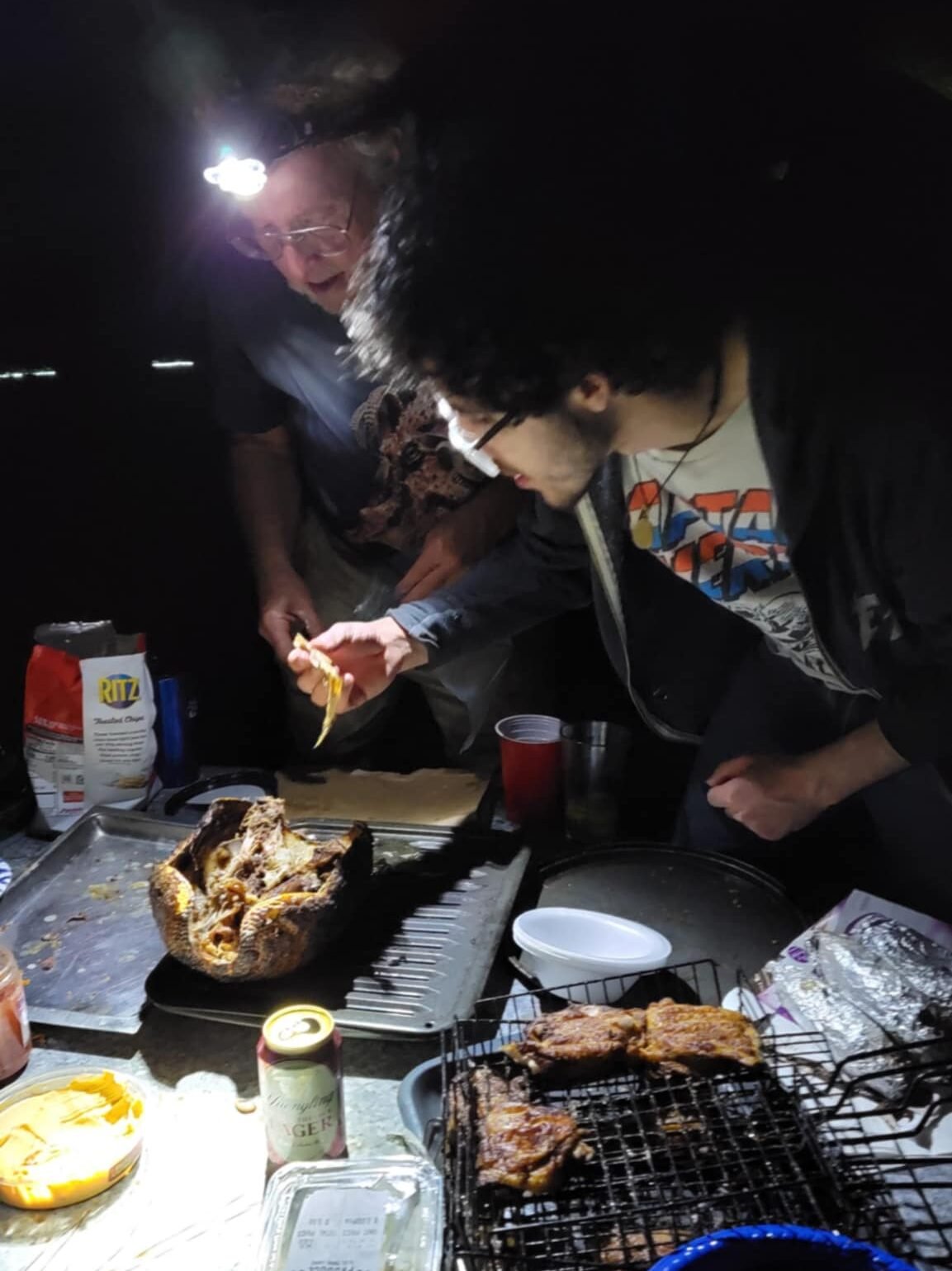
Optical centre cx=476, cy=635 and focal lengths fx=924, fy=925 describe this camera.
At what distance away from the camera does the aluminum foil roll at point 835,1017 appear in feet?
3.34

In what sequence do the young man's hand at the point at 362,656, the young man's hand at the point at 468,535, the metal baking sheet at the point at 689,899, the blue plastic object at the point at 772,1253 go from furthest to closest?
the young man's hand at the point at 468,535 < the young man's hand at the point at 362,656 < the metal baking sheet at the point at 689,899 < the blue plastic object at the point at 772,1253

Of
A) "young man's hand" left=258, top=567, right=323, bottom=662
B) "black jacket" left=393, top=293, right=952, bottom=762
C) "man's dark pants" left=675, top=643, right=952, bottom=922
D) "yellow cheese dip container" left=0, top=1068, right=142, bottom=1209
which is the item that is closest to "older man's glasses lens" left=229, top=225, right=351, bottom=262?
"black jacket" left=393, top=293, right=952, bottom=762

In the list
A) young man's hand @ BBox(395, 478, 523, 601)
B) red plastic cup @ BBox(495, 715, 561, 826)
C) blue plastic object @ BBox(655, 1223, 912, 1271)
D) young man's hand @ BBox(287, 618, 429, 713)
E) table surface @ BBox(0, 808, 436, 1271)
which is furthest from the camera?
young man's hand @ BBox(395, 478, 523, 601)

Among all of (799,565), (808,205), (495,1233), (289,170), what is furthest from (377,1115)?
(289,170)

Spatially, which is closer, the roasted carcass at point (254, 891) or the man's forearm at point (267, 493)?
the roasted carcass at point (254, 891)

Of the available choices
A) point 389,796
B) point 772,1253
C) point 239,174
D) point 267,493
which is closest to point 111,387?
point 267,493

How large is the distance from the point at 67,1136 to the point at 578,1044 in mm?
588

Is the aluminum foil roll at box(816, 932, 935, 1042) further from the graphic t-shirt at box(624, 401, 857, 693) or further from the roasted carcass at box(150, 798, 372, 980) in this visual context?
the roasted carcass at box(150, 798, 372, 980)

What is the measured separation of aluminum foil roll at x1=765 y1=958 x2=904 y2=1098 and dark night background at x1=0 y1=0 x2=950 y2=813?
3.85ft

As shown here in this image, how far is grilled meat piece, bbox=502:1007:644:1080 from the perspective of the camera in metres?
1.02

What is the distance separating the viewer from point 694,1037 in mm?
1030

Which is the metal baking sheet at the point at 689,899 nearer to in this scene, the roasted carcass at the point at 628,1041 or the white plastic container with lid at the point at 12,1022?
the roasted carcass at the point at 628,1041

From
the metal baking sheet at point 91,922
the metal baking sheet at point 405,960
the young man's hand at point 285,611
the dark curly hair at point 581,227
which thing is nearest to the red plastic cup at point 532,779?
the metal baking sheet at point 405,960

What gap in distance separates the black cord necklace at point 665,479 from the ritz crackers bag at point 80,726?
0.99 metres
